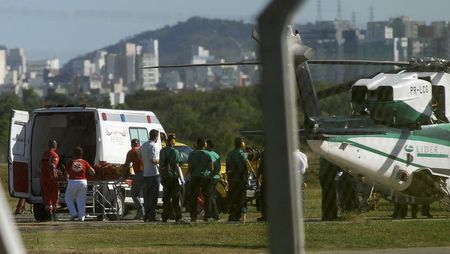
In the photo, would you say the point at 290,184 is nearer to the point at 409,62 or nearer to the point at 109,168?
the point at 409,62

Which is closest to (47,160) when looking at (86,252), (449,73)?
(449,73)

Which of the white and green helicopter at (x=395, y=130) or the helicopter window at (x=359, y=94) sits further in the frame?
the white and green helicopter at (x=395, y=130)

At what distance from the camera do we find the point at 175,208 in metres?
19.9

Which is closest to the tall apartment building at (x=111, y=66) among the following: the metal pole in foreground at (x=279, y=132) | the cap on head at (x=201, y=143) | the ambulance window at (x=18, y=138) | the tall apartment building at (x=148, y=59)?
the tall apartment building at (x=148, y=59)

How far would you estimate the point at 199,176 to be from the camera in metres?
20.1

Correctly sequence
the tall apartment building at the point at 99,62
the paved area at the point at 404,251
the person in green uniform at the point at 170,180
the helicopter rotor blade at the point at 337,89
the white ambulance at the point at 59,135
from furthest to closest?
the white ambulance at the point at 59,135 < the person in green uniform at the point at 170,180 < the helicopter rotor blade at the point at 337,89 < the paved area at the point at 404,251 < the tall apartment building at the point at 99,62

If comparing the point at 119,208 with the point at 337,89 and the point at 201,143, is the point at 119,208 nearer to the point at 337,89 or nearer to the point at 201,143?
the point at 201,143

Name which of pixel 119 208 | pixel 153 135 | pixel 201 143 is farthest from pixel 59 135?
pixel 201 143

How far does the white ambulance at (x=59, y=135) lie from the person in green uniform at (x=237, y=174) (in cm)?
221

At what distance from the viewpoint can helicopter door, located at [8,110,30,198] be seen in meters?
22.2

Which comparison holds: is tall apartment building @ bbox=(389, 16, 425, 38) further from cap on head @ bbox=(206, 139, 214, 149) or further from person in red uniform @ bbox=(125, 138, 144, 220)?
person in red uniform @ bbox=(125, 138, 144, 220)

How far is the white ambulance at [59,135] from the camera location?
853 inches

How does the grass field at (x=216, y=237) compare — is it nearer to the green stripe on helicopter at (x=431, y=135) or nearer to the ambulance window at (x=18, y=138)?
the green stripe on helicopter at (x=431, y=135)

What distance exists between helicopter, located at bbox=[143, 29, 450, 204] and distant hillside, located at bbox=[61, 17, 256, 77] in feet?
29.7
